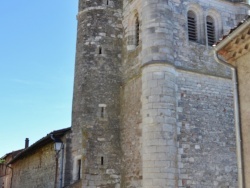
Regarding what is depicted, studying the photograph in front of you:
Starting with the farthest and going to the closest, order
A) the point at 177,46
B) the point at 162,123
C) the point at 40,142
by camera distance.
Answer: the point at 40,142, the point at 177,46, the point at 162,123

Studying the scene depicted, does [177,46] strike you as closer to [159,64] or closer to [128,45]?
[159,64]

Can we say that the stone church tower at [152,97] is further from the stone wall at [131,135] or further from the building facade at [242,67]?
the building facade at [242,67]

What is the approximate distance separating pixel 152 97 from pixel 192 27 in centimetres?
376

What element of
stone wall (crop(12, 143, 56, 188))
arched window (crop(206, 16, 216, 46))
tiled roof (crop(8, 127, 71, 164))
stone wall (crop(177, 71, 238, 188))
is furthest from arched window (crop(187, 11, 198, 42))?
stone wall (crop(12, 143, 56, 188))

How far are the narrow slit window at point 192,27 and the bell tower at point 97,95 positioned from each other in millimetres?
2927

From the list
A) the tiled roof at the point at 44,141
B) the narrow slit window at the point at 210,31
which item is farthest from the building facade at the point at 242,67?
the tiled roof at the point at 44,141

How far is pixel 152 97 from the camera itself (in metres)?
12.3

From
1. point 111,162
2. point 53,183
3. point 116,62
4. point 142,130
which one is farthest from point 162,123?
point 53,183

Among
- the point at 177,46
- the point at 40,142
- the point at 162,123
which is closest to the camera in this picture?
the point at 162,123

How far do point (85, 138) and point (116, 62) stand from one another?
11.1ft

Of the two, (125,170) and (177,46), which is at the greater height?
(177,46)

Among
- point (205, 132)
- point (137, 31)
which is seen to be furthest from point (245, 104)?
point (137, 31)

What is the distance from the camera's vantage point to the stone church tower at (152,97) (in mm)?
12062

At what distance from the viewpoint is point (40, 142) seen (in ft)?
57.7
